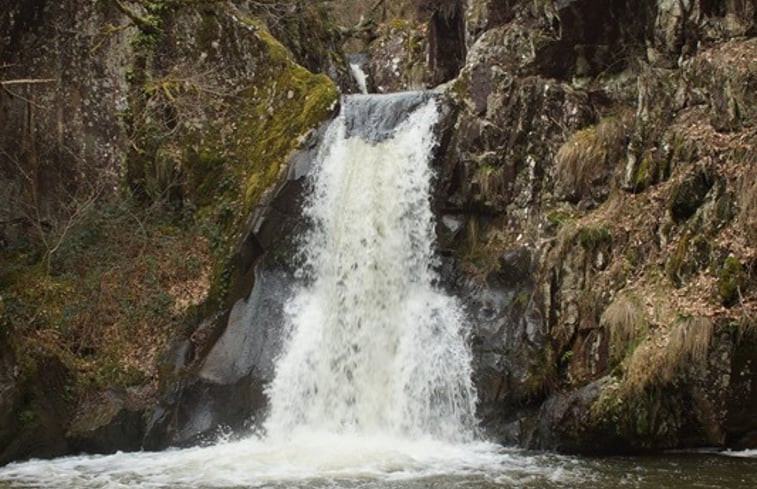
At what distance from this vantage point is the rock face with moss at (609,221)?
28.5ft

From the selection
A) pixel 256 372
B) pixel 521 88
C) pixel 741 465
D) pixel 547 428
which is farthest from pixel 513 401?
pixel 521 88

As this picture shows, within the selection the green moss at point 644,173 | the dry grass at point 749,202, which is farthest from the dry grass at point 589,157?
the dry grass at point 749,202

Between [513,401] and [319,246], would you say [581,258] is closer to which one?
[513,401]

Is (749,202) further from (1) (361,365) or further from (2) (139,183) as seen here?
(2) (139,183)

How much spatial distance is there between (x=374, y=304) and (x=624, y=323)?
388 centimetres

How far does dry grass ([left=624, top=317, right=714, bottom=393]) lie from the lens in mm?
8359

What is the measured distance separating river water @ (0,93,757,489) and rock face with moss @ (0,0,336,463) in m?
0.83

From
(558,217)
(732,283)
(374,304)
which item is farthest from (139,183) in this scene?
(732,283)

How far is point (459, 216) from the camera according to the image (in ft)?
40.0

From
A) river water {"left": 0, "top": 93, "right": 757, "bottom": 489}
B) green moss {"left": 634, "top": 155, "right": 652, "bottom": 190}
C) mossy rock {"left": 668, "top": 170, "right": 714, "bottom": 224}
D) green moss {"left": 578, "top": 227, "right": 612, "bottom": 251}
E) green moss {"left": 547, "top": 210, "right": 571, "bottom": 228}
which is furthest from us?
green moss {"left": 547, "top": 210, "right": 571, "bottom": 228}

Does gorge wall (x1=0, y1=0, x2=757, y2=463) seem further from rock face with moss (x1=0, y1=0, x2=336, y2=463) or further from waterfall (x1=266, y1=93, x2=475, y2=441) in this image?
waterfall (x1=266, y1=93, x2=475, y2=441)

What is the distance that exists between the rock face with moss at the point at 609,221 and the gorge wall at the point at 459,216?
32mm

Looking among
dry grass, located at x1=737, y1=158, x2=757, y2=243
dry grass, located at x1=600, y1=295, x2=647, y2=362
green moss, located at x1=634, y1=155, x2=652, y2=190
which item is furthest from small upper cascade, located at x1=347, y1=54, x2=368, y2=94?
dry grass, located at x1=737, y1=158, x2=757, y2=243

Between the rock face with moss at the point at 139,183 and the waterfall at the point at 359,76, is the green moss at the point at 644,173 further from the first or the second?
the waterfall at the point at 359,76
